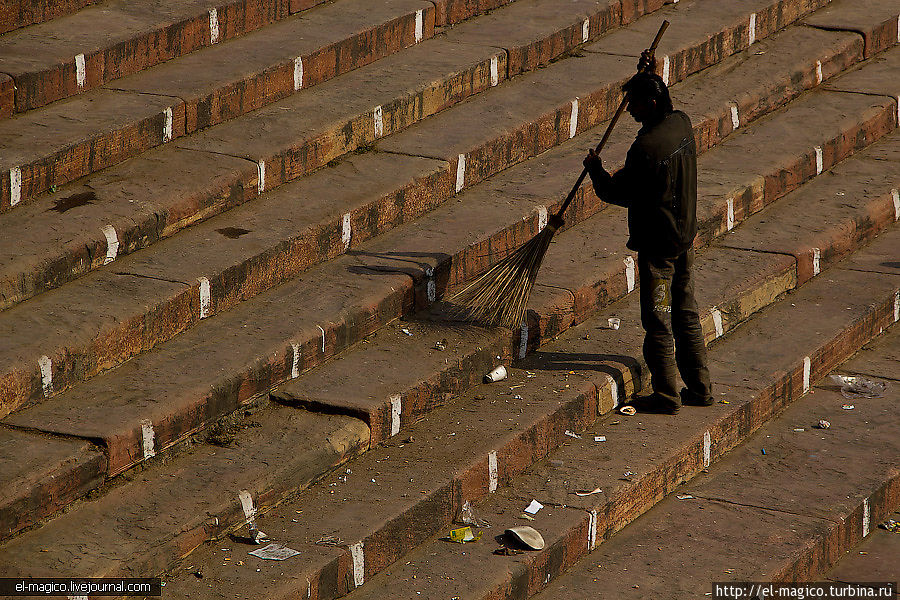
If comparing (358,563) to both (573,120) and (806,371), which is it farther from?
(573,120)

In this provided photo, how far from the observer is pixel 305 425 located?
5605 mm

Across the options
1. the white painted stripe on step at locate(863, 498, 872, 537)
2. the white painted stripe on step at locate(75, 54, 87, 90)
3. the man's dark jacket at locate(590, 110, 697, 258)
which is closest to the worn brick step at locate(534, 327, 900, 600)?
the white painted stripe on step at locate(863, 498, 872, 537)

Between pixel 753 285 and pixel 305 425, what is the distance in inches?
119

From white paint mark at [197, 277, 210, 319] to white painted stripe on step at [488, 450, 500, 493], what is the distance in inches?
59.9

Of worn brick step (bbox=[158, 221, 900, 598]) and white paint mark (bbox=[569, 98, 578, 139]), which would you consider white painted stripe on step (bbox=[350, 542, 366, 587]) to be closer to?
worn brick step (bbox=[158, 221, 900, 598])

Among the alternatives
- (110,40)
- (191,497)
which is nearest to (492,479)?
(191,497)

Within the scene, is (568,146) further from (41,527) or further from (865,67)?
(41,527)

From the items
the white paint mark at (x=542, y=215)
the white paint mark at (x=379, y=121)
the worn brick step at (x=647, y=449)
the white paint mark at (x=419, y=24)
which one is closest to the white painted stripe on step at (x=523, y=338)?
the worn brick step at (x=647, y=449)

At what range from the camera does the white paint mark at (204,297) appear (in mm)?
5980

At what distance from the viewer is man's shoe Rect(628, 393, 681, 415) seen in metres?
6.31

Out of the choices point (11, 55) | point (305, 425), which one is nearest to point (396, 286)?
point (305, 425)

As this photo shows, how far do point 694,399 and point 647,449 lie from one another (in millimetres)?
500

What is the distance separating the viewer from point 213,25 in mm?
7961

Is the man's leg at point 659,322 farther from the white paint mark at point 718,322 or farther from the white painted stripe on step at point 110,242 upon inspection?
the white painted stripe on step at point 110,242
